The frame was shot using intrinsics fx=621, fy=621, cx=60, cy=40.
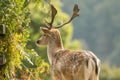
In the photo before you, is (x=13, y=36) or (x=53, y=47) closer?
(x=13, y=36)

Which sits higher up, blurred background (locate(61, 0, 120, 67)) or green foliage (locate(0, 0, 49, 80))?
green foliage (locate(0, 0, 49, 80))

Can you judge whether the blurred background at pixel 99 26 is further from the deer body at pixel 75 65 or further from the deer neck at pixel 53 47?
the deer body at pixel 75 65

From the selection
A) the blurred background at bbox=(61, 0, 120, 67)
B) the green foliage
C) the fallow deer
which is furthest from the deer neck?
the blurred background at bbox=(61, 0, 120, 67)

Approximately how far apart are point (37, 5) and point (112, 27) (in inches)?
3075

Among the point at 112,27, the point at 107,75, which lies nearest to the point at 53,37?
the point at 107,75

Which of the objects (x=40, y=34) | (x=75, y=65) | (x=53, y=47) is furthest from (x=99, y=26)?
(x=75, y=65)

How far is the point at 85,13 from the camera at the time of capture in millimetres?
90500

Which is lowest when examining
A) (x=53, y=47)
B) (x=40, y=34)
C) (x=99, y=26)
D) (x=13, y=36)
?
(x=99, y=26)

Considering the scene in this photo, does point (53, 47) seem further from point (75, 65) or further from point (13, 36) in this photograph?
point (13, 36)

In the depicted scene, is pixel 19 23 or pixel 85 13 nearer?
pixel 19 23

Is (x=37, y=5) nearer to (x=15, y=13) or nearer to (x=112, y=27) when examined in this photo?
(x=15, y=13)

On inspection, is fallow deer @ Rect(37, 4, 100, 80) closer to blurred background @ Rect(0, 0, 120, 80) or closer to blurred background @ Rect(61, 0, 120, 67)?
blurred background @ Rect(0, 0, 120, 80)

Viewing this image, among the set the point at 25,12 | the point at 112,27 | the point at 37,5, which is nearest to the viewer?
the point at 25,12

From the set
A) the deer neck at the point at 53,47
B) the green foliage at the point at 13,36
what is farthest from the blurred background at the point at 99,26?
the green foliage at the point at 13,36
